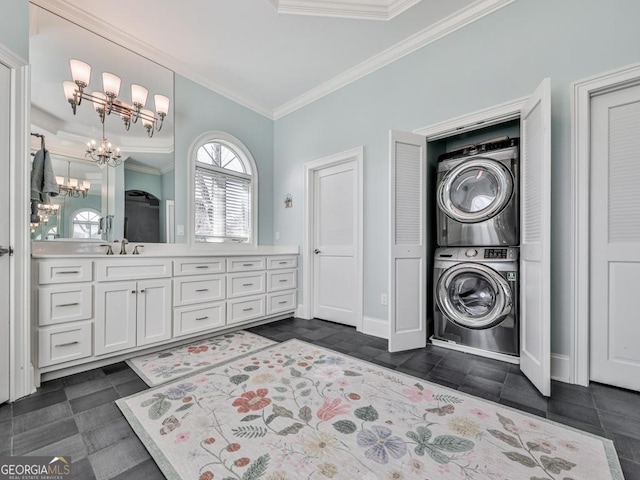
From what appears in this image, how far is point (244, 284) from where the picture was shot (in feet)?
10.1

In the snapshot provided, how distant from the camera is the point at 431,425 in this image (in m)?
1.43

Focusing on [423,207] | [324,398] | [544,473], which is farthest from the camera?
[423,207]

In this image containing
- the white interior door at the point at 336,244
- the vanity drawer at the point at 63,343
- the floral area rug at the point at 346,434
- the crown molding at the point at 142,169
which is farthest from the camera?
the white interior door at the point at 336,244

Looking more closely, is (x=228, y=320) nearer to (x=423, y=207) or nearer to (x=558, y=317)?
(x=423, y=207)

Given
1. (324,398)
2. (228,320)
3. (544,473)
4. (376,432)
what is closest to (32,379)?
(228,320)

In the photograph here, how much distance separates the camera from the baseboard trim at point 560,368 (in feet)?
6.30

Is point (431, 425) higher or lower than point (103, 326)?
lower

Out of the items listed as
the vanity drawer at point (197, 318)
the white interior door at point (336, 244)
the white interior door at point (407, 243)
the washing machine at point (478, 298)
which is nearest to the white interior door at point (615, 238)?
the washing machine at point (478, 298)

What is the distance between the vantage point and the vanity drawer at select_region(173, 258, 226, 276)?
254 cm

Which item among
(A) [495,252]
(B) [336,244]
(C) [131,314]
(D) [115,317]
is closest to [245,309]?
(C) [131,314]

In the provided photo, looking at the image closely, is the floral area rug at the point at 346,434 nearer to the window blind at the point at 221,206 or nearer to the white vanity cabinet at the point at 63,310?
the white vanity cabinet at the point at 63,310

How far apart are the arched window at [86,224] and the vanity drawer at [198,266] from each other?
0.70 metres

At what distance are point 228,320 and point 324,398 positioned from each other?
1564 mm

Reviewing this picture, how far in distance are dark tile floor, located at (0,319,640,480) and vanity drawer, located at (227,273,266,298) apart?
108cm
